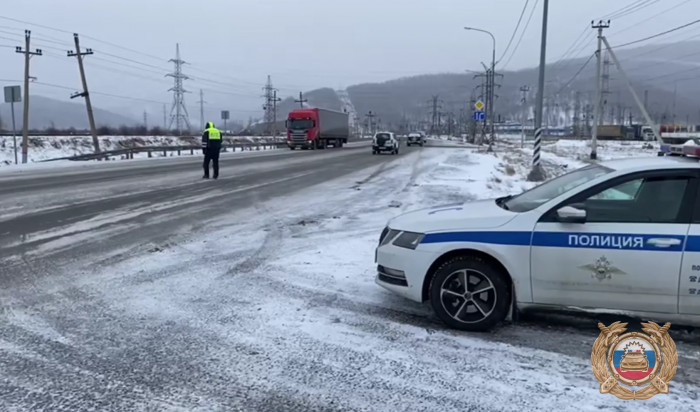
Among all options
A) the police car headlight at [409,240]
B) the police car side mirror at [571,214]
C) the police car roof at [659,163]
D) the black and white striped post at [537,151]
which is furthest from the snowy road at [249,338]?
the black and white striped post at [537,151]

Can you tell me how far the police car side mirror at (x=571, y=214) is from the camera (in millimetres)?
4418

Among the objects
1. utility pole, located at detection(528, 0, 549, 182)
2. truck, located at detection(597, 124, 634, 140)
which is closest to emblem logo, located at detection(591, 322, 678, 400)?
utility pole, located at detection(528, 0, 549, 182)

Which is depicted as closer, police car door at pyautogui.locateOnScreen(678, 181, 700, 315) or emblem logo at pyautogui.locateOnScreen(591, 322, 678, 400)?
emblem logo at pyautogui.locateOnScreen(591, 322, 678, 400)

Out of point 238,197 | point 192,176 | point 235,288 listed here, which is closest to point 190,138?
point 192,176

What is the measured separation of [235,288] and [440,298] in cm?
234

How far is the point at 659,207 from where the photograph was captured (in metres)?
4.47

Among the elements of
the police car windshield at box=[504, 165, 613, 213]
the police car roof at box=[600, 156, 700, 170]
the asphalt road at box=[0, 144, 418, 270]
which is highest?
the police car roof at box=[600, 156, 700, 170]

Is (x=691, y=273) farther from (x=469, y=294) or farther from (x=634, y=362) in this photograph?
(x=469, y=294)

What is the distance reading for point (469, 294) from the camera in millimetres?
4719

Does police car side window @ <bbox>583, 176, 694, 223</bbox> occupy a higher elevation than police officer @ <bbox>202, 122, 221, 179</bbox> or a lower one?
lower

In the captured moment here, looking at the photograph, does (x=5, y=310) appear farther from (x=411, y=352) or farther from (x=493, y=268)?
(x=493, y=268)

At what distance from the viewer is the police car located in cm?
432

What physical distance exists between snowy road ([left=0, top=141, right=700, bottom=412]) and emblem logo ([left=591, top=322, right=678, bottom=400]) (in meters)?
0.09

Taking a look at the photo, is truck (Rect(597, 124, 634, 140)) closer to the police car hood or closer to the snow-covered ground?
the snow-covered ground
